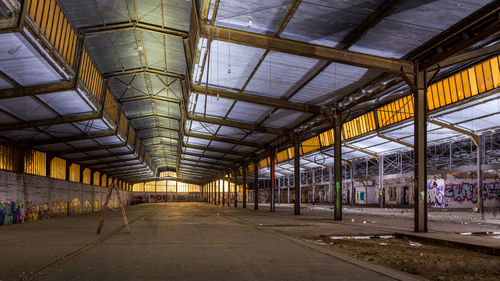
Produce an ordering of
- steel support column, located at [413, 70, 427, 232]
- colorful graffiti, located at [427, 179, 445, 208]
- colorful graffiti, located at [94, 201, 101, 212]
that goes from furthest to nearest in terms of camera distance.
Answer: colorful graffiti, located at [94, 201, 101, 212], colorful graffiti, located at [427, 179, 445, 208], steel support column, located at [413, 70, 427, 232]

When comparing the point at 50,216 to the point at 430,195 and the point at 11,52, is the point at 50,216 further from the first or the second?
the point at 430,195

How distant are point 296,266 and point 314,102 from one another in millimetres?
17186

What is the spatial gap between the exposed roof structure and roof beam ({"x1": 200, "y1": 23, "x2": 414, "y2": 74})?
0.04m

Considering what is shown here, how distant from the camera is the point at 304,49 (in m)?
16.2

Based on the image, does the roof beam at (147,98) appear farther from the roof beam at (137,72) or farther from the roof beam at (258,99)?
the roof beam at (258,99)

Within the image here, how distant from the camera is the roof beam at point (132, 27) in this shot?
68.6 ft

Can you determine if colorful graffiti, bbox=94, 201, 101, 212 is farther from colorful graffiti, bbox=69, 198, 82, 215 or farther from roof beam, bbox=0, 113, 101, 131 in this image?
roof beam, bbox=0, 113, 101, 131

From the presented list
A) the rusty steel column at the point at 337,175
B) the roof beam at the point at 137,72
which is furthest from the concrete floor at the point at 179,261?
the roof beam at the point at 137,72

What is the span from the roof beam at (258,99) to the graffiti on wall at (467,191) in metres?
25.7

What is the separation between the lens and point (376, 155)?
135 ft

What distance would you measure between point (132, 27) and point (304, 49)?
1071 centimetres

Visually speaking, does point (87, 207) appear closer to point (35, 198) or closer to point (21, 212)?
point (35, 198)

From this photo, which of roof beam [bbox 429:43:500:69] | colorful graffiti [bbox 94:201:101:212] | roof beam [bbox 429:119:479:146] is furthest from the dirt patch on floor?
colorful graffiti [bbox 94:201:101:212]

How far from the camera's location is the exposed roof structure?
14188 millimetres
